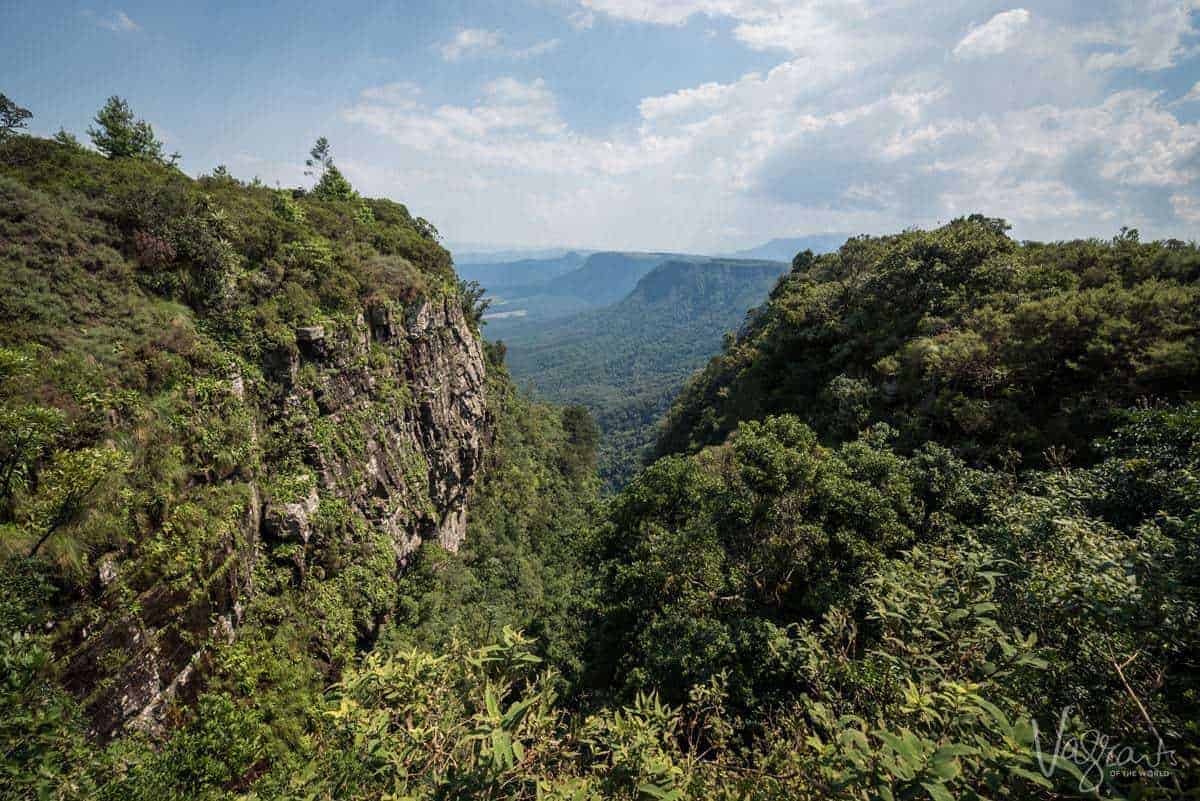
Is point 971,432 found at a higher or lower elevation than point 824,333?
lower

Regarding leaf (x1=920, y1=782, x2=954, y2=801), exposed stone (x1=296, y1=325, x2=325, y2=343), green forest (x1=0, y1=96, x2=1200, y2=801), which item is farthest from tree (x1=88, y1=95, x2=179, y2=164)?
leaf (x1=920, y1=782, x2=954, y2=801)

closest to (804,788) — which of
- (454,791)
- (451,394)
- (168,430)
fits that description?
(454,791)

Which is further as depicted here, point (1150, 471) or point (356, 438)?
point (356, 438)

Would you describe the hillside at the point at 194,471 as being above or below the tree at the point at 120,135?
below

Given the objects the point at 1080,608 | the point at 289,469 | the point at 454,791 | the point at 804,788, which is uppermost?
the point at 1080,608

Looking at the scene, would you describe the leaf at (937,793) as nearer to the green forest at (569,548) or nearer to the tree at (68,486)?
the green forest at (569,548)

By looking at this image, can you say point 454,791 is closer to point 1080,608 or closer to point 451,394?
point 1080,608

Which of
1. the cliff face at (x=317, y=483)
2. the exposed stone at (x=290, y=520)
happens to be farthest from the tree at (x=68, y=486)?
the exposed stone at (x=290, y=520)
